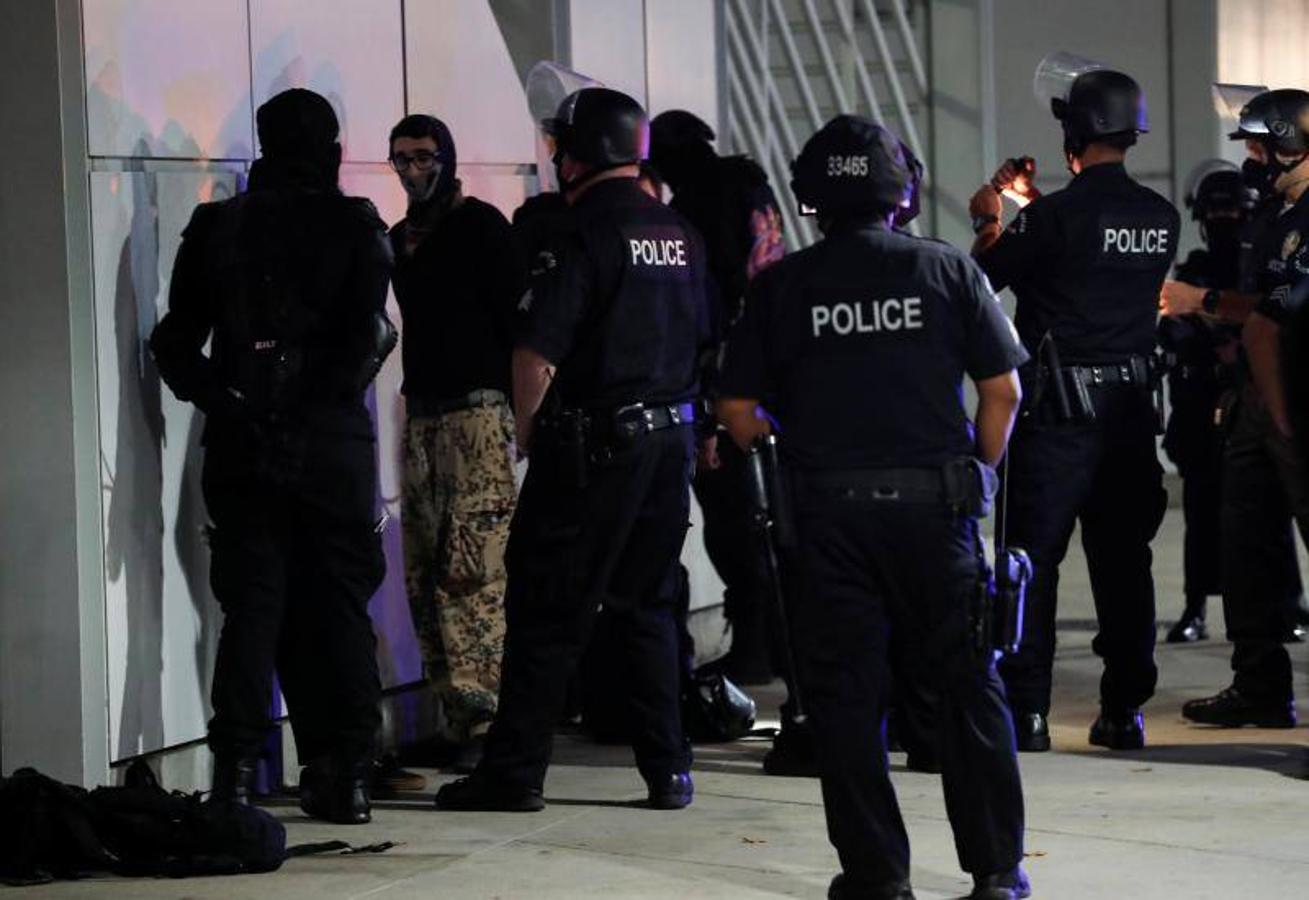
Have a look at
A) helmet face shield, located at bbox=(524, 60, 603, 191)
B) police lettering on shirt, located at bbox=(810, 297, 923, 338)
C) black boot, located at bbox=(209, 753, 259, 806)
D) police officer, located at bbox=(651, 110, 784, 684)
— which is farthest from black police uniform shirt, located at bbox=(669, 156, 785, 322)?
police lettering on shirt, located at bbox=(810, 297, 923, 338)

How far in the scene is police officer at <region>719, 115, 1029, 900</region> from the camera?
17.3 ft

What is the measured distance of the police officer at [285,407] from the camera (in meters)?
6.40

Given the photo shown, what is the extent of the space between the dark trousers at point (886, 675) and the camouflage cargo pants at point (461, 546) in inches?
84.4

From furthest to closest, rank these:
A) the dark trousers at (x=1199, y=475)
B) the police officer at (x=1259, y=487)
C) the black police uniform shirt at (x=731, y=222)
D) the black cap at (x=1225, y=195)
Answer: the dark trousers at (x=1199, y=475) → the black cap at (x=1225, y=195) → the black police uniform shirt at (x=731, y=222) → the police officer at (x=1259, y=487)

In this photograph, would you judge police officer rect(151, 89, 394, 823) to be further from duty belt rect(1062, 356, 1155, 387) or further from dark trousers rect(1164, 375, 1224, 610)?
dark trousers rect(1164, 375, 1224, 610)

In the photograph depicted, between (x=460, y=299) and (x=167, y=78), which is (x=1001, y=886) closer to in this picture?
(x=460, y=299)

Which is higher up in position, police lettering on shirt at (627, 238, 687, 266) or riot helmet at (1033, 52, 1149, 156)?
riot helmet at (1033, 52, 1149, 156)

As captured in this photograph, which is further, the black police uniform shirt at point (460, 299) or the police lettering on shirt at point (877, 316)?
the black police uniform shirt at point (460, 299)

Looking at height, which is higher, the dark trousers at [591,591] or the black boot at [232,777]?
the dark trousers at [591,591]

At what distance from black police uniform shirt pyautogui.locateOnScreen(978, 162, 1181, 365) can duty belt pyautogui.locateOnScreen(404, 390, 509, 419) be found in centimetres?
151

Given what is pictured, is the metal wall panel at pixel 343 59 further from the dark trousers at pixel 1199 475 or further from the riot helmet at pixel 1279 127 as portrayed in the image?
the dark trousers at pixel 1199 475

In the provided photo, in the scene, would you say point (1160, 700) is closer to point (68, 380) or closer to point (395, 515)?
point (395, 515)

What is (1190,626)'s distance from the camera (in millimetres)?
10023

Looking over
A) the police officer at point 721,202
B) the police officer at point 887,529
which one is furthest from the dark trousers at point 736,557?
the police officer at point 887,529
